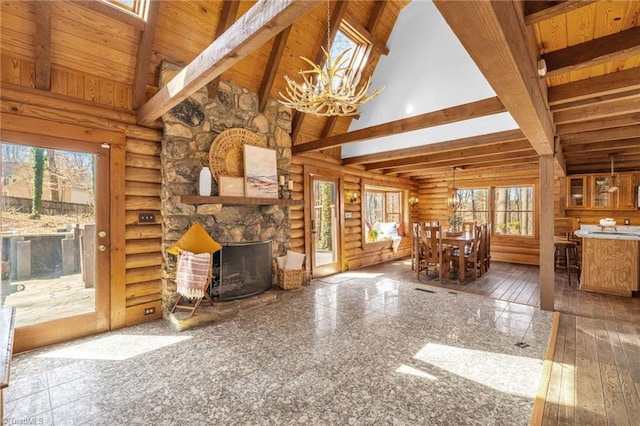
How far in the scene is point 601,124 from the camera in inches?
146

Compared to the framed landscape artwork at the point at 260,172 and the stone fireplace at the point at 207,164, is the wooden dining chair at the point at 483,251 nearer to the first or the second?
the stone fireplace at the point at 207,164

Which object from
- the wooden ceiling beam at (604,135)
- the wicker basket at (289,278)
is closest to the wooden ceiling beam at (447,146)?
the wooden ceiling beam at (604,135)

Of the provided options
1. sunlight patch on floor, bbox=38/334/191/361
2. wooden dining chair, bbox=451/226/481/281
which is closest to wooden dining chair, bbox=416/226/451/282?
wooden dining chair, bbox=451/226/481/281

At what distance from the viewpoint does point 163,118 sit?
135 inches

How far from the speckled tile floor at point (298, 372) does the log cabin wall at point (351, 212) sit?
2100 mm

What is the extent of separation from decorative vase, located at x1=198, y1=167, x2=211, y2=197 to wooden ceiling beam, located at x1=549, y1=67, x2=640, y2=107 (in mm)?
3936

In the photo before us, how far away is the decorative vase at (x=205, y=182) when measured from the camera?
11.8ft

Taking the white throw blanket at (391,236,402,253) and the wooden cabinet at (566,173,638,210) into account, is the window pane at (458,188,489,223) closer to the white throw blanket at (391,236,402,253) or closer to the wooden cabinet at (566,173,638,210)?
→ the wooden cabinet at (566,173,638,210)

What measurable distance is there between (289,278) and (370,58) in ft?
14.2

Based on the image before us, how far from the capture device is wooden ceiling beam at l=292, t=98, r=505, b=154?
9.68 feet

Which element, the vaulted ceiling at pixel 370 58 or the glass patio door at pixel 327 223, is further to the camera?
the glass patio door at pixel 327 223

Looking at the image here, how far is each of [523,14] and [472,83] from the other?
297cm

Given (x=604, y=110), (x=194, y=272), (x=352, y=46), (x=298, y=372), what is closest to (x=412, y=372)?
(x=298, y=372)

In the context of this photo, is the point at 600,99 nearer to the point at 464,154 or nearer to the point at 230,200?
the point at 464,154
